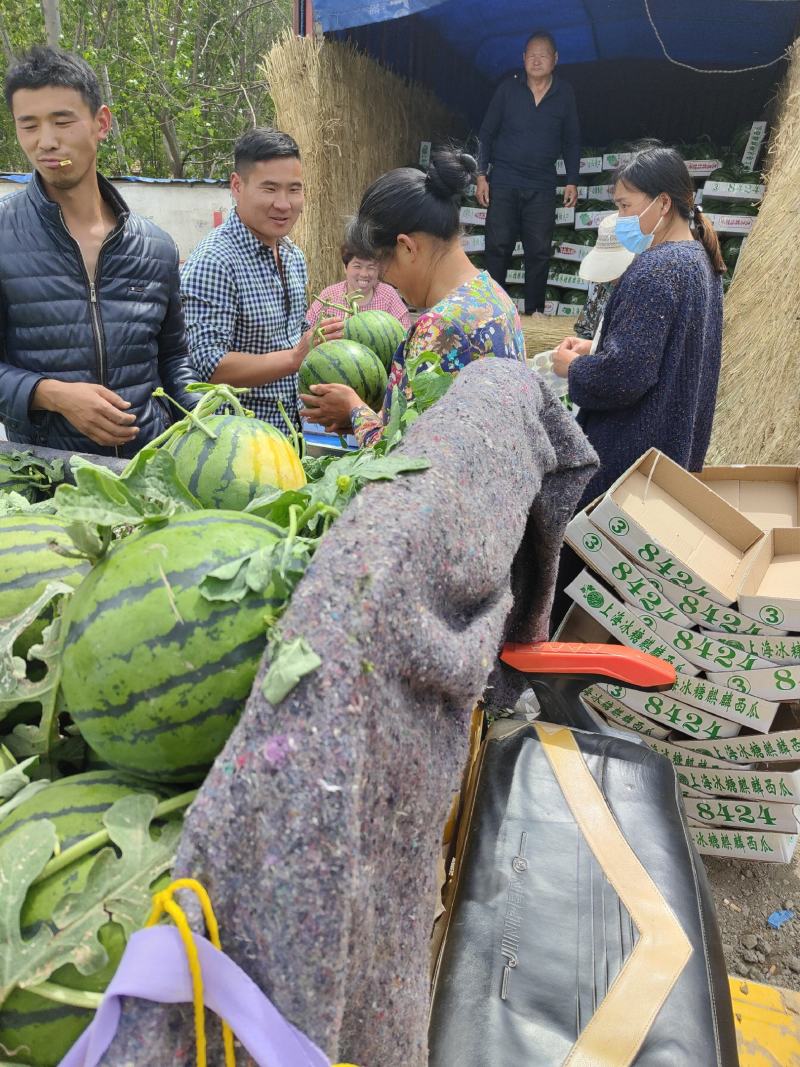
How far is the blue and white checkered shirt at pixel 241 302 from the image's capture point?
3.11m

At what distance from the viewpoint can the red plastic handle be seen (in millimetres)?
1792

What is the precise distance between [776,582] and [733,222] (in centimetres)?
603

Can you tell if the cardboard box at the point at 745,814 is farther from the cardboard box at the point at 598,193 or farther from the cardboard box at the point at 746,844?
the cardboard box at the point at 598,193

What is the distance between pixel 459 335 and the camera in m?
2.05

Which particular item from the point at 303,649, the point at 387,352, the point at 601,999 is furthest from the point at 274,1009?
the point at 387,352

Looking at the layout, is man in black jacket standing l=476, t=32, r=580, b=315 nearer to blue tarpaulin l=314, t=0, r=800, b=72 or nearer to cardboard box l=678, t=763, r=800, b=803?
blue tarpaulin l=314, t=0, r=800, b=72

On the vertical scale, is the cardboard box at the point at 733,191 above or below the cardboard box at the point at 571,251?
above

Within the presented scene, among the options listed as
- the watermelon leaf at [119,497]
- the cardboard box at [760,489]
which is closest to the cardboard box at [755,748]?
the cardboard box at [760,489]

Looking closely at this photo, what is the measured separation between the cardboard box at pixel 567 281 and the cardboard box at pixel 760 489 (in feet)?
18.4

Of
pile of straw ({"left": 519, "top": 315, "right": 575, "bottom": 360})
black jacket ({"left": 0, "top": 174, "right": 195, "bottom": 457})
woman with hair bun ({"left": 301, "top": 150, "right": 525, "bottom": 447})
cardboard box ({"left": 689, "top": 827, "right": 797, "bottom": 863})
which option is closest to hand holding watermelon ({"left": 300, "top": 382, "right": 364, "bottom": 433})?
woman with hair bun ({"left": 301, "top": 150, "right": 525, "bottom": 447})

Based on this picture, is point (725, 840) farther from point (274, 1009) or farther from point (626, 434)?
point (274, 1009)

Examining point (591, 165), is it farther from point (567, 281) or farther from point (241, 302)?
point (241, 302)

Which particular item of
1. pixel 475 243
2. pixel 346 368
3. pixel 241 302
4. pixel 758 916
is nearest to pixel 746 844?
pixel 758 916

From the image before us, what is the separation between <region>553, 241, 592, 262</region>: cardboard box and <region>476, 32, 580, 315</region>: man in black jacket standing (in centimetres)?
44
